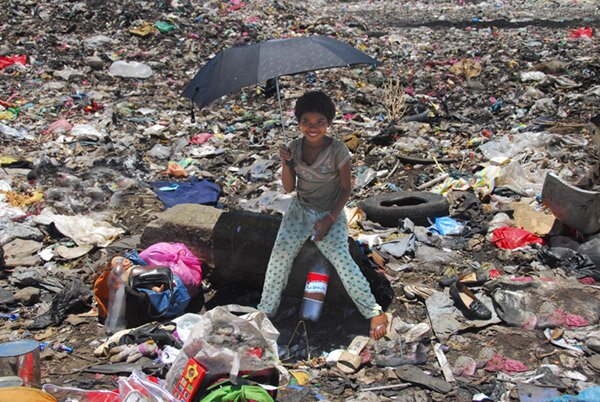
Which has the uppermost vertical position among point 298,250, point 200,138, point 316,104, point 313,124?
point 316,104

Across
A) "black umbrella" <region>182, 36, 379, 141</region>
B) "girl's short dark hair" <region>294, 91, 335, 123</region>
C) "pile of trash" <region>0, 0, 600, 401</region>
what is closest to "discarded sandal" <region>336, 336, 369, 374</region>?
"pile of trash" <region>0, 0, 600, 401</region>

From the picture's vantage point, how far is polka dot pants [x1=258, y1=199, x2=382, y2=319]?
3738 millimetres

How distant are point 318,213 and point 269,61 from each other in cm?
103

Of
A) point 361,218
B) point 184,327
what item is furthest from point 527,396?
point 361,218

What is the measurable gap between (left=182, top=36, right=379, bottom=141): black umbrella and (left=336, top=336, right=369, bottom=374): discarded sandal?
172 cm

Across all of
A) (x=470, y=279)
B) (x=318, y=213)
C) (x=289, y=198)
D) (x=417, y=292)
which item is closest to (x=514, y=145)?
(x=289, y=198)

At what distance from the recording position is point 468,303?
384 centimetres

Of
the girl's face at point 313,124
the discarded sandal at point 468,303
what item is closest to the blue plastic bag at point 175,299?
the girl's face at point 313,124

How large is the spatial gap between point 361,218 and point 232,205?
154cm

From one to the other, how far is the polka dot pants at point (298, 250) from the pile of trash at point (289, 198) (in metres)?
0.22

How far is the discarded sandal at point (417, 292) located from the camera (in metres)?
4.07

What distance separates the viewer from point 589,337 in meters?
3.45

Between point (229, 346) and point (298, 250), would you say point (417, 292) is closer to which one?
point (298, 250)

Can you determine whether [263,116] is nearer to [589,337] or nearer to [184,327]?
[184,327]
